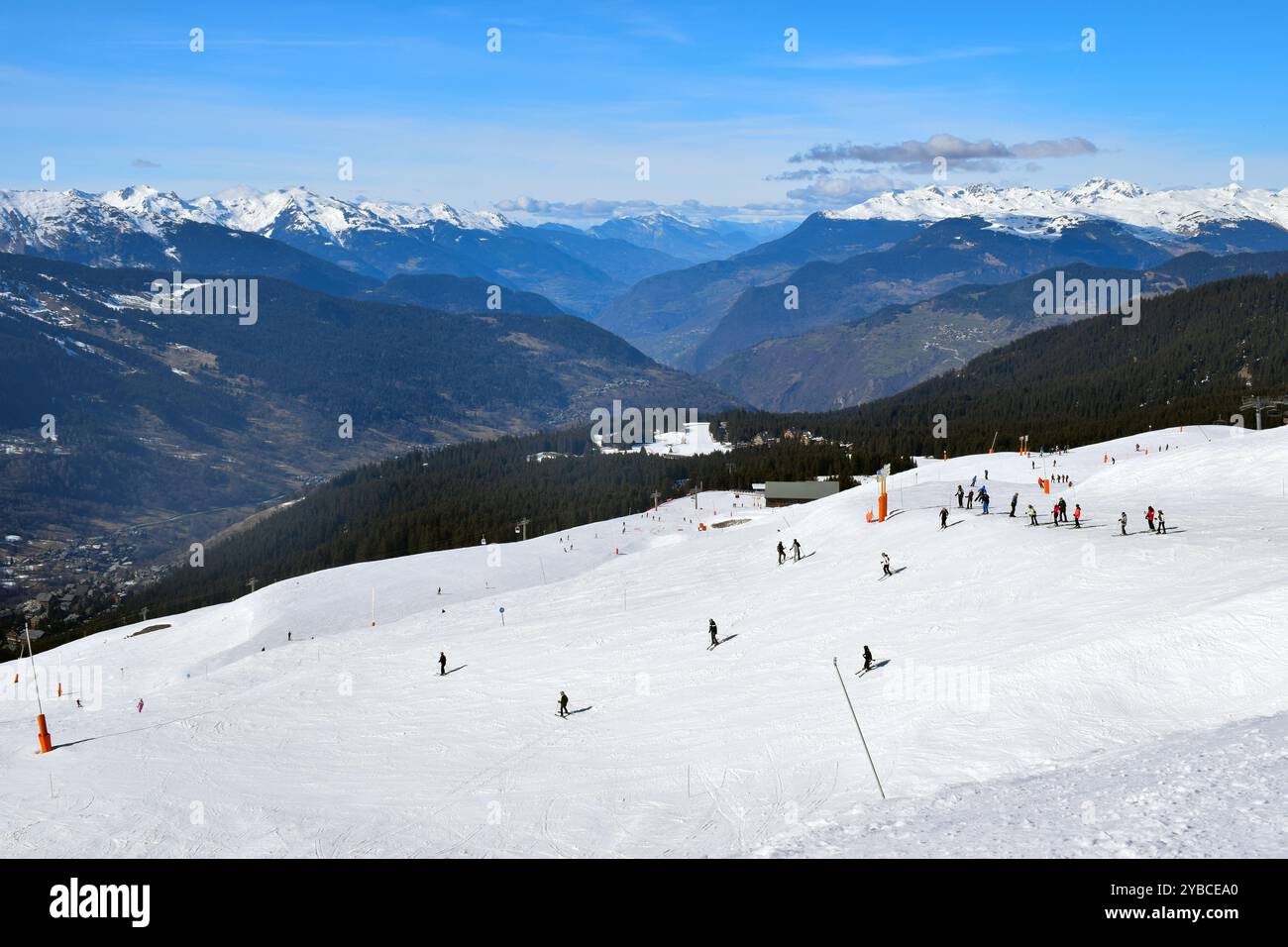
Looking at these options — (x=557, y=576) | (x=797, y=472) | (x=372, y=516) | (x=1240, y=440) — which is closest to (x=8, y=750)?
(x=557, y=576)

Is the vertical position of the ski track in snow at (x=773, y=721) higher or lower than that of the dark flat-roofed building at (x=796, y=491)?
lower

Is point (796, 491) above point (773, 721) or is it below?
above

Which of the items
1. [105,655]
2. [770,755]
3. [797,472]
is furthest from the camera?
[797,472]

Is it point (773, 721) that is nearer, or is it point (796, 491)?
point (773, 721)

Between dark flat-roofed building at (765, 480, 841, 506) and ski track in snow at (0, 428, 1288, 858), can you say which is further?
dark flat-roofed building at (765, 480, 841, 506)

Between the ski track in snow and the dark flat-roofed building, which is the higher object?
the dark flat-roofed building

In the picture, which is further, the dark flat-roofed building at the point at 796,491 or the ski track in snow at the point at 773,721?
the dark flat-roofed building at the point at 796,491
